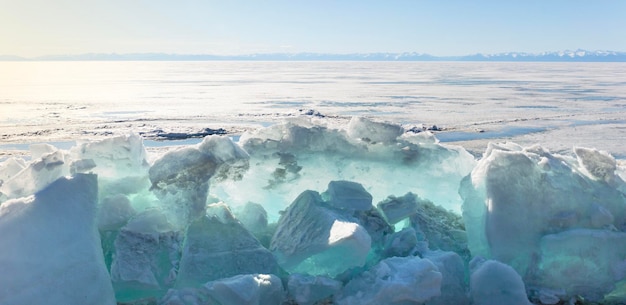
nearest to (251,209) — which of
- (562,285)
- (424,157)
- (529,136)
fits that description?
(424,157)

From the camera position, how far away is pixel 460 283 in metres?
2.84

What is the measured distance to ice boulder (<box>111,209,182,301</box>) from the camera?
9.12 ft

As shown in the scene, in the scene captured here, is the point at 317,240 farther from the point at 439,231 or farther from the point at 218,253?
the point at 439,231

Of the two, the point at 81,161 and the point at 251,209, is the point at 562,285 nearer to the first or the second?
the point at 251,209

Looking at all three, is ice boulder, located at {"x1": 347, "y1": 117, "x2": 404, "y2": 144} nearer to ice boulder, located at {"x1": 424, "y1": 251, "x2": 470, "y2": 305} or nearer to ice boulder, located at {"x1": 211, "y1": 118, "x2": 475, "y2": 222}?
ice boulder, located at {"x1": 211, "y1": 118, "x2": 475, "y2": 222}

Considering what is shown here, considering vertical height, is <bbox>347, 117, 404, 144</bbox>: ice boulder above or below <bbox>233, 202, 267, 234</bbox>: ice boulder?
above

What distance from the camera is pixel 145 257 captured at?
9.41 feet

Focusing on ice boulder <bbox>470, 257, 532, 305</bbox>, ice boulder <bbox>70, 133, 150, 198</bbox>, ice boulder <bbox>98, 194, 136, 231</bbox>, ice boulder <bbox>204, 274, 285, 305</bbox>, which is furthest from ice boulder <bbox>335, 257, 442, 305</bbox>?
ice boulder <bbox>70, 133, 150, 198</bbox>

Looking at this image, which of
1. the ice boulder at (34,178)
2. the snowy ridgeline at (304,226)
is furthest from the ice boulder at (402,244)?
the ice boulder at (34,178)

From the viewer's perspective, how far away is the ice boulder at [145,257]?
278 cm

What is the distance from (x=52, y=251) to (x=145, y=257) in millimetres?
451

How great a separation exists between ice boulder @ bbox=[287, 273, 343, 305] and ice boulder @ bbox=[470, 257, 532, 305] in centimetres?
69

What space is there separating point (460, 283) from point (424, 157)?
121 cm

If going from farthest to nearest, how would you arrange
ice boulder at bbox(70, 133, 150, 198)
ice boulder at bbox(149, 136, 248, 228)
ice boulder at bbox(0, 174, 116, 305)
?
ice boulder at bbox(70, 133, 150, 198), ice boulder at bbox(149, 136, 248, 228), ice boulder at bbox(0, 174, 116, 305)
